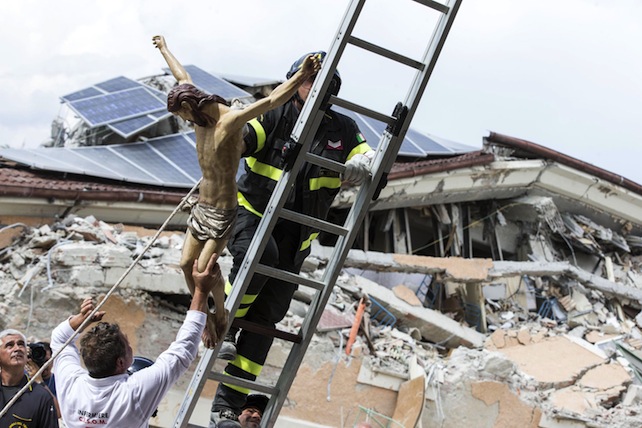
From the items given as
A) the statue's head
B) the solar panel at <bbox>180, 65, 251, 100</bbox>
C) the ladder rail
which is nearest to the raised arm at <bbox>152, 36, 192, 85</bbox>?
the statue's head

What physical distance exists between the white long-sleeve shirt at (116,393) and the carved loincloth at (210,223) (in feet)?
1.95

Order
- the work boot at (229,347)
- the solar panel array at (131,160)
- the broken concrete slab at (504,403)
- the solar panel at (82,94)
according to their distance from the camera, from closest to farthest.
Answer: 1. the work boot at (229,347)
2. the broken concrete slab at (504,403)
3. the solar panel array at (131,160)
4. the solar panel at (82,94)

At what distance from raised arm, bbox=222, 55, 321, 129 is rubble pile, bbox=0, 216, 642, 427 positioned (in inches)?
192

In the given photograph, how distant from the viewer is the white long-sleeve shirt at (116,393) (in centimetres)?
348

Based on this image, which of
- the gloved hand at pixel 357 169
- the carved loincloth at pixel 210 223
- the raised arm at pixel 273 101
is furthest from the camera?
the gloved hand at pixel 357 169

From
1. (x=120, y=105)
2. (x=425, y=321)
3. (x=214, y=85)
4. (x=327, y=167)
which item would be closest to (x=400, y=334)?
(x=425, y=321)

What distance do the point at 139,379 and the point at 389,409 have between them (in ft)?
21.0

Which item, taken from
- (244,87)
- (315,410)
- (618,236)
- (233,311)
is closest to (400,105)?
(233,311)

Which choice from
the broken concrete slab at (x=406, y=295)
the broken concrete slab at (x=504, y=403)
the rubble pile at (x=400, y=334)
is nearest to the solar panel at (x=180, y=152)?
the rubble pile at (x=400, y=334)

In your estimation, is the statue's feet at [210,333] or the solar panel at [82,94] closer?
the statue's feet at [210,333]

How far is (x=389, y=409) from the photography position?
377 inches

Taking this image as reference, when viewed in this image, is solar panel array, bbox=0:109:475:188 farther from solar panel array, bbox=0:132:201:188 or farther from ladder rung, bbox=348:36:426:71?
ladder rung, bbox=348:36:426:71

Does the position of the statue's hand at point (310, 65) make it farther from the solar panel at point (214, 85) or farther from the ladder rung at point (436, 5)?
the solar panel at point (214, 85)

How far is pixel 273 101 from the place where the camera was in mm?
3959
